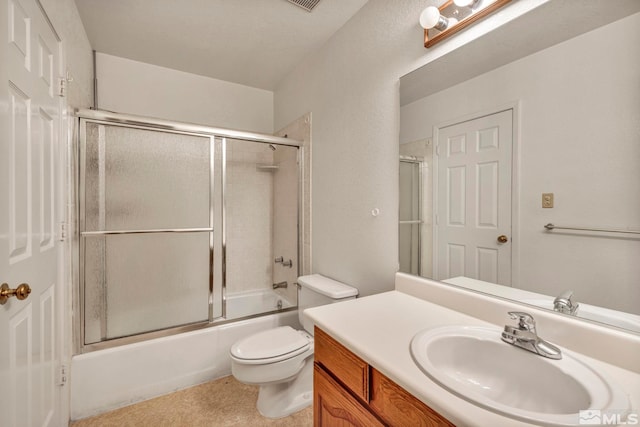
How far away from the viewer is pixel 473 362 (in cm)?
90

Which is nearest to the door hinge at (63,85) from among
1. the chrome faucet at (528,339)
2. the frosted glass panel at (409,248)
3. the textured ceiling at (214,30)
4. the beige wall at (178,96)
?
the textured ceiling at (214,30)

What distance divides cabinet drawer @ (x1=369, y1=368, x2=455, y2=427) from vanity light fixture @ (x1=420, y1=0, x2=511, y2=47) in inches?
52.2

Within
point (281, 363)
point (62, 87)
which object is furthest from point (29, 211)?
point (281, 363)

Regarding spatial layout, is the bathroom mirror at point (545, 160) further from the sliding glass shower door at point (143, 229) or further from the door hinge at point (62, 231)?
the door hinge at point (62, 231)

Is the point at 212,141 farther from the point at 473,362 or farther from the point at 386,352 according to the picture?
the point at 473,362

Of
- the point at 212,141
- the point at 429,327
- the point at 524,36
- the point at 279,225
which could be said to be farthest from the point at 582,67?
the point at 279,225

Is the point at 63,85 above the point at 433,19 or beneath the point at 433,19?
beneath

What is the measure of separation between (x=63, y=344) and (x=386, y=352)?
168 centimetres

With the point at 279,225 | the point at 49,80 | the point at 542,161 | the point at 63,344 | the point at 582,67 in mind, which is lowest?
the point at 63,344

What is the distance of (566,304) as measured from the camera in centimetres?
87

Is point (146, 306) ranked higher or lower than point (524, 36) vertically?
lower

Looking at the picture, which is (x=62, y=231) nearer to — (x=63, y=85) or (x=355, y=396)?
(x=63, y=85)

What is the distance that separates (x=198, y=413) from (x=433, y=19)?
2305 millimetres

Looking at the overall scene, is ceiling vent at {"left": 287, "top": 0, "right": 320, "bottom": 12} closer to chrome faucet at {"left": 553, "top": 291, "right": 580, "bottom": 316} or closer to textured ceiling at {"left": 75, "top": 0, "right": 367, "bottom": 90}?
textured ceiling at {"left": 75, "top": 0, "right": 367, "bottom": 90}
